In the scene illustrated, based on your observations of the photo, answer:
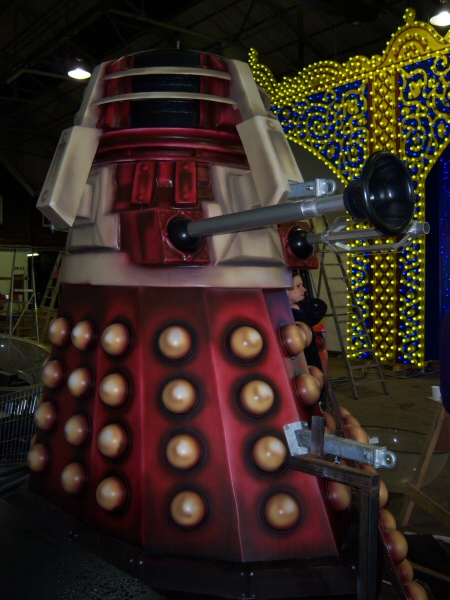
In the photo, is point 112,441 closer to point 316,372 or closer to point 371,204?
point 316,372

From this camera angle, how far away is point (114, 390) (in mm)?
1048

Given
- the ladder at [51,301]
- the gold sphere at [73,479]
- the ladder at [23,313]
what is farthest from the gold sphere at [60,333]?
the ladder at [23,313]

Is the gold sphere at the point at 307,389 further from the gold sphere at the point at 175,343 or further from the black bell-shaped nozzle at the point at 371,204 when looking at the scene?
the black bell-shaped nozzle at the point at 371,204

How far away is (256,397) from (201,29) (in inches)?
467

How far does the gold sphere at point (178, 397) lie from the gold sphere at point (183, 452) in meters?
0.05

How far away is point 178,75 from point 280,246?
409mm

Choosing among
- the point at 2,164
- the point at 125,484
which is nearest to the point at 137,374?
the point at 125,484

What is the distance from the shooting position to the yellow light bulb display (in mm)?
6844

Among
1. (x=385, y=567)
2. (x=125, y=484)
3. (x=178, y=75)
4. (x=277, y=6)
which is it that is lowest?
(x=385, y=567)

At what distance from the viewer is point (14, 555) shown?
0.91 metres

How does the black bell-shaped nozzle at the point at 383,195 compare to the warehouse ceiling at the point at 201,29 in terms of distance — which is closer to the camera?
the black bell-shaped nozzle at the point at 383,195

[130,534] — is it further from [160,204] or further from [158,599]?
[160,204]

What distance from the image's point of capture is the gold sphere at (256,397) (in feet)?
3.34

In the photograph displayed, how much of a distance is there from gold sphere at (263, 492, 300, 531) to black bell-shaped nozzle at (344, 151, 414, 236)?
494mm
